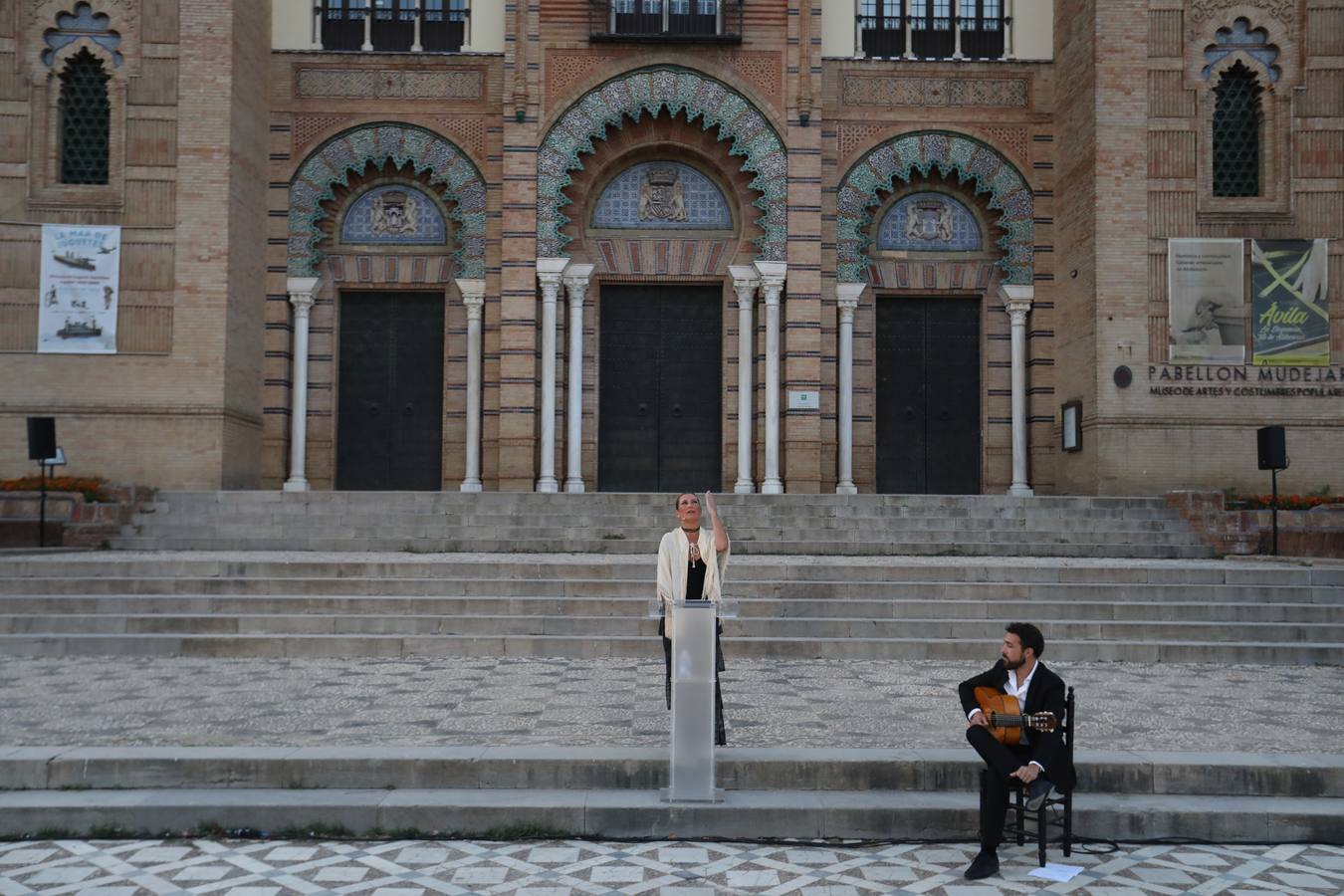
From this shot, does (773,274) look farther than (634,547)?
Yes

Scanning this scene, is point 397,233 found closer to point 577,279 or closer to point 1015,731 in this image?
point 577,279

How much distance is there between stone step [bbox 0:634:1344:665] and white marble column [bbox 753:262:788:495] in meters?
7.75

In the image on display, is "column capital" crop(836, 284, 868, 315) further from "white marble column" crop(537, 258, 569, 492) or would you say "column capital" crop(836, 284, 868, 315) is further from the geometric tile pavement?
the geometric tile pavement

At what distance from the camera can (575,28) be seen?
18.2m

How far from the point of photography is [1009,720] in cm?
534

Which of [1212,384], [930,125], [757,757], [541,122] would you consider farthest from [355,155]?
[757,757]

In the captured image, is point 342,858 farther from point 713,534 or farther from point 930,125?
point 930,125

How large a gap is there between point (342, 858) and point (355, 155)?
48.9 feet

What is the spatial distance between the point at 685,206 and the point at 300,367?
21.1 ft

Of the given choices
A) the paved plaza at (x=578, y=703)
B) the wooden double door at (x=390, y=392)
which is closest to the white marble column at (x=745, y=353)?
the wooden double door at (x=390, y=392)

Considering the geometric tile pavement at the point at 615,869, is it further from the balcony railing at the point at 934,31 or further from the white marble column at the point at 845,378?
the balcony railing at the point at 934,31

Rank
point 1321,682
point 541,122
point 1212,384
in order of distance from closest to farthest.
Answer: point 1321,682 → point 1212,384 → point 541,122

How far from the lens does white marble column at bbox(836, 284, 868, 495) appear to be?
18.5 metres

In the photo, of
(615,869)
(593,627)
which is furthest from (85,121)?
(615,869)
